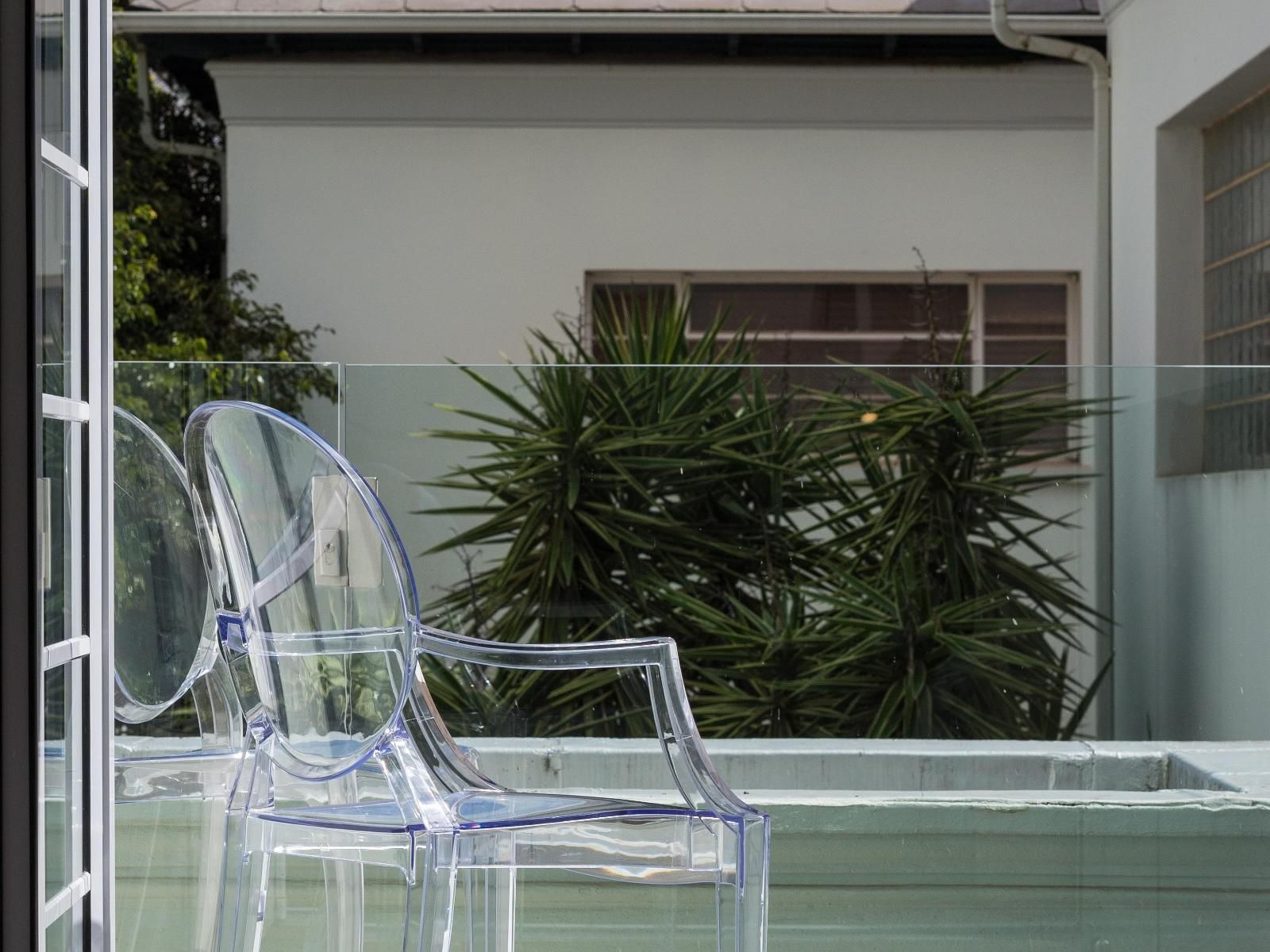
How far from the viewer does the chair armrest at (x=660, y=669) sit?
5.85 ft

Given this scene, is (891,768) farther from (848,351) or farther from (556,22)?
(556,22)

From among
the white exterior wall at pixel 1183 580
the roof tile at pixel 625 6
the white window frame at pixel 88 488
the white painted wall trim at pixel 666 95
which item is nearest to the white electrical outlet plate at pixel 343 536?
the white window frame at pixel 88 488

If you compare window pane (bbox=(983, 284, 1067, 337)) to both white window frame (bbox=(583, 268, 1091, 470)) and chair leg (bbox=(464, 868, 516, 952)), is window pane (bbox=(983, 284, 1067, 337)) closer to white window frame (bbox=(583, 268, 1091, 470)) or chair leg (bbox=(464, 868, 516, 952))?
white window frame (bbox=(583, 268, 1091, 470))

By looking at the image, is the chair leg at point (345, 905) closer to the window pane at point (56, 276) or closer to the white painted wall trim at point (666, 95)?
the window pane at point (56, 276)

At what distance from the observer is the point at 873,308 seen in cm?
585

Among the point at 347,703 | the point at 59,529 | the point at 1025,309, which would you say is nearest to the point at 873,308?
the point at 1025,309

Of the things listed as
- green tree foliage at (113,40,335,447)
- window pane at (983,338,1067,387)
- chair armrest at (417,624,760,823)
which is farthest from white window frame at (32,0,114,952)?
window pane at (983,338,1067,387)

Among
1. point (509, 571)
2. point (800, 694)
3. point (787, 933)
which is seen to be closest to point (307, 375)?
point (509, 571)

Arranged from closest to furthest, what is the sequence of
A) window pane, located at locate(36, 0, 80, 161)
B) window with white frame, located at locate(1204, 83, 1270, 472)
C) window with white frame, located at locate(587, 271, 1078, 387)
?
window pane, located at locate(36, 0, 80, 161), window with white frame, located at locate(1204, 83, 1270, 472), window with white frame, located at locate(587, 271, 1078, 387)

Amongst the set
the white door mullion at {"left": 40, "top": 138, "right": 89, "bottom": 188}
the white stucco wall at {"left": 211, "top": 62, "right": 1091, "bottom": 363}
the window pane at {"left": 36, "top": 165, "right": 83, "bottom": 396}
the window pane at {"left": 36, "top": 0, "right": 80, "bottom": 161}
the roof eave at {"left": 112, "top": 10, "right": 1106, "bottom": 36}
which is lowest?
the window pane at {"left": 36, "top": 165, "right": 83, "bottom": 396}

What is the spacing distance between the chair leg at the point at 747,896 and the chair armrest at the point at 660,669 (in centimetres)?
7

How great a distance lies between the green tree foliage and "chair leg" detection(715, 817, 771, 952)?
3.46 meters

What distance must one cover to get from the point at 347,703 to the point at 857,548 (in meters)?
1.49

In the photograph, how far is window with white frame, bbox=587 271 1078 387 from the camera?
19.1ft
